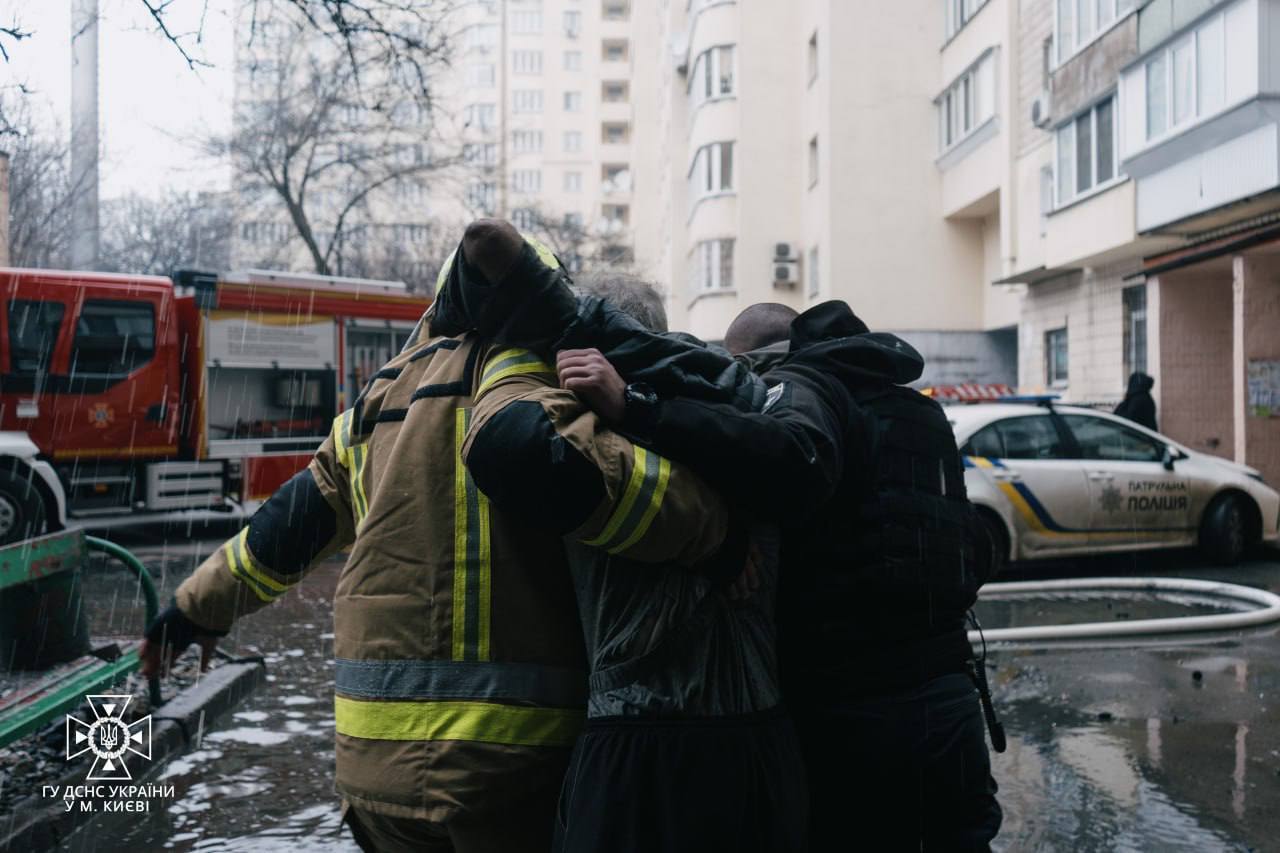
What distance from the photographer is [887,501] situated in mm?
2557

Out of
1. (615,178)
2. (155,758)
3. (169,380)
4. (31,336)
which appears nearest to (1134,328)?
(169,380)

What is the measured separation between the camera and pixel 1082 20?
19.4m

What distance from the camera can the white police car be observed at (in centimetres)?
1012

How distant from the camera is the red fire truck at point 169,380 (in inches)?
501

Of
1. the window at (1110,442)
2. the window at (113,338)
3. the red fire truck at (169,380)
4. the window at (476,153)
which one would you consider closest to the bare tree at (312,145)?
the window at (476,153)

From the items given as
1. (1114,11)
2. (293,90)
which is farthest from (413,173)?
(1114,11)

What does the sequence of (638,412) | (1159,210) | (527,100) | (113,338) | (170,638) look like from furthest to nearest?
(527,100) < (1159,210) < (113,338) < (170,638) < (638,412)

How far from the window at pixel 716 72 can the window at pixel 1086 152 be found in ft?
57.0

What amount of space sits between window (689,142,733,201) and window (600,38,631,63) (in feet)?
137

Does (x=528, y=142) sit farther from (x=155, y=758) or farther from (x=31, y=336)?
(x=155, y=758)

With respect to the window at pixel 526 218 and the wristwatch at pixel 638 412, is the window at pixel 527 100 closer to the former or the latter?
the window at pixel 526 218

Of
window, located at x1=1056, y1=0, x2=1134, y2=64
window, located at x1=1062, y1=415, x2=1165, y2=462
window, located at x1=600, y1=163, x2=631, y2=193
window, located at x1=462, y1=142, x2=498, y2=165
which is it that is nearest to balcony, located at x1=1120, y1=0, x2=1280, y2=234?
window, located at x1=1056, y1=0, x2=1134, y2=64

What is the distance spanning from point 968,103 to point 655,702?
27994mm

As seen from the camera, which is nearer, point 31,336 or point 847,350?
point 847,350
